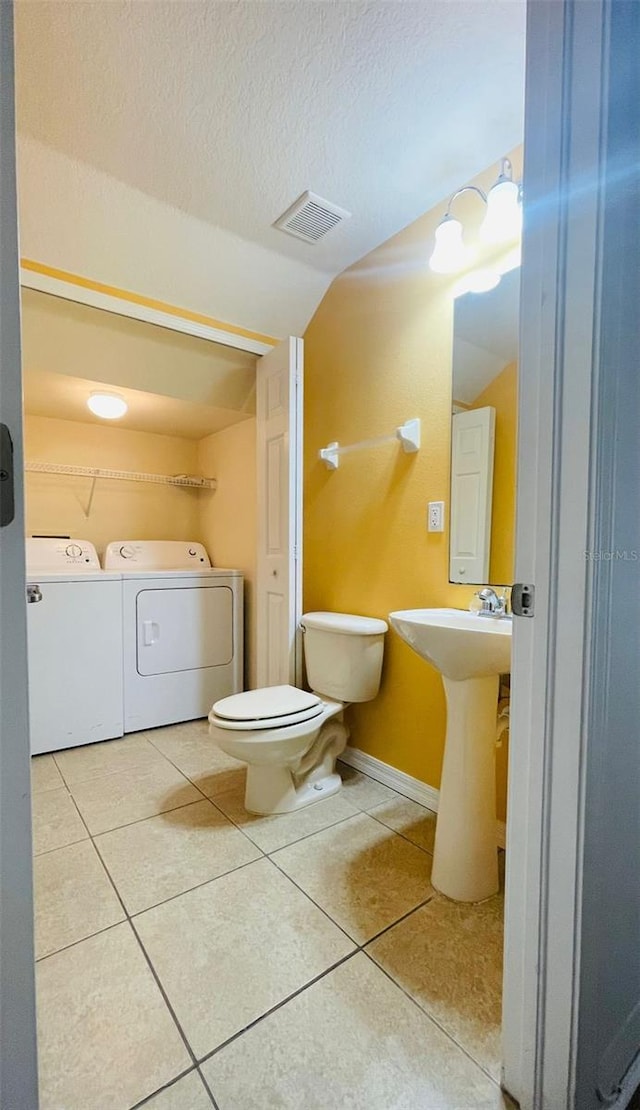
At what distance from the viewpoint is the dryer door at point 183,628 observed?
8.08ft

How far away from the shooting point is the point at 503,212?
1411mm

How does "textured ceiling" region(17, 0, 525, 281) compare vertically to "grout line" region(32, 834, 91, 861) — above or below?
above

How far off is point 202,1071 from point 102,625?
184 centimetres

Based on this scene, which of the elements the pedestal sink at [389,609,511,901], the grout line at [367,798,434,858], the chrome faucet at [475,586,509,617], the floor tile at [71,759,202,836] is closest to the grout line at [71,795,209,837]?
the floor tile at [71,759,202,836]

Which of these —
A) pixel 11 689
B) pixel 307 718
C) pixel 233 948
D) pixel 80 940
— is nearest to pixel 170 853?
pixel 80 940

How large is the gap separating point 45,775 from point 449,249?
2670 millimetres

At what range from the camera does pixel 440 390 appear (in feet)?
5.62

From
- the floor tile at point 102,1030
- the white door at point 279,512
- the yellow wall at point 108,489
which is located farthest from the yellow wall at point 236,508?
the floor tile at point 102,1030

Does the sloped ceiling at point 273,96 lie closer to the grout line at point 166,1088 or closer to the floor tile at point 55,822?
the floor tile at point 55,822

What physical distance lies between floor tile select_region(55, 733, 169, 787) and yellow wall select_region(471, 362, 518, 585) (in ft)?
5.86

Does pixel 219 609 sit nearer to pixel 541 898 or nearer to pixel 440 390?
pixel 440 390

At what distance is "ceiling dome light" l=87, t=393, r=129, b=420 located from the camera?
2.33 m

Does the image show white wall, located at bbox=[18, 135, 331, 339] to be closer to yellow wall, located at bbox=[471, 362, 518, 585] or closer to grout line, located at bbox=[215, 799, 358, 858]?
yellow wall, located at bbox=[471, 362, 518, 585]

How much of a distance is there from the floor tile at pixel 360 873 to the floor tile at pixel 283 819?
0.05 m
